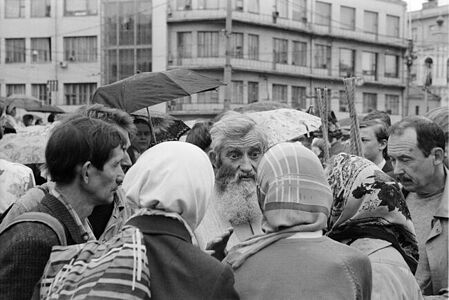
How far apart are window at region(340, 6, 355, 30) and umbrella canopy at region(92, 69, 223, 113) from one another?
46130 millimetres

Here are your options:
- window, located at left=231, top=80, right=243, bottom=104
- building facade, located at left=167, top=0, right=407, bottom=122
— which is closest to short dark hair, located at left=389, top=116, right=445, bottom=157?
building facade, located at left=167, top=0, right=407, bottom=122

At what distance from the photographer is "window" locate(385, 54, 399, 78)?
54812 mm

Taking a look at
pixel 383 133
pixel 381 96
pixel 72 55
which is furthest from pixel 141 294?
pixel 381 96

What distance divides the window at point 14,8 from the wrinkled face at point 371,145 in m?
44.4

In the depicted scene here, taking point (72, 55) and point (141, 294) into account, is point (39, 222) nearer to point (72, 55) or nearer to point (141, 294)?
point (141, 294)

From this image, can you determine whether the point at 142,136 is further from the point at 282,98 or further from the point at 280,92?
the point at 282,98

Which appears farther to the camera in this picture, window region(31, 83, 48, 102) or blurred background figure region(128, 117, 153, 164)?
window region(31, 83, 48, 102)

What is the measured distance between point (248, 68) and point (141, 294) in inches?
1713

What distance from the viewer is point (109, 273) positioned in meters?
2.48

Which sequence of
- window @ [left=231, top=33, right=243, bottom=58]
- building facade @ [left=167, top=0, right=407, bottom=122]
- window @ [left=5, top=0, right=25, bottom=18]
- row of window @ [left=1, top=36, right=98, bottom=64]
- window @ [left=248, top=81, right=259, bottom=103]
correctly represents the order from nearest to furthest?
1. building facade @ [left=167, top=0, right=407, bottom=122]
2. window @ [left=231, top=33, right=243, bottom=58]
3. window @ [left=248, top=81, right=259, bottom=103]
4. row of window @ [left=1, top=36, right=98, bottom=64]
5. window @ [left=5, top=0, right=25, bottom=18]

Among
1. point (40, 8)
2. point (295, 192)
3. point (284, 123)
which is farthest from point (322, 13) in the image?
point (295, 192)

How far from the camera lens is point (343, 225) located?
3.45 meters

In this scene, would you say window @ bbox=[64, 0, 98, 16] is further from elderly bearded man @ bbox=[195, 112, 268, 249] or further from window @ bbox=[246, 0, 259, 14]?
elderly bearded man @ bbox=[195, 112, 268, 249]

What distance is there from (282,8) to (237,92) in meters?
7.77
